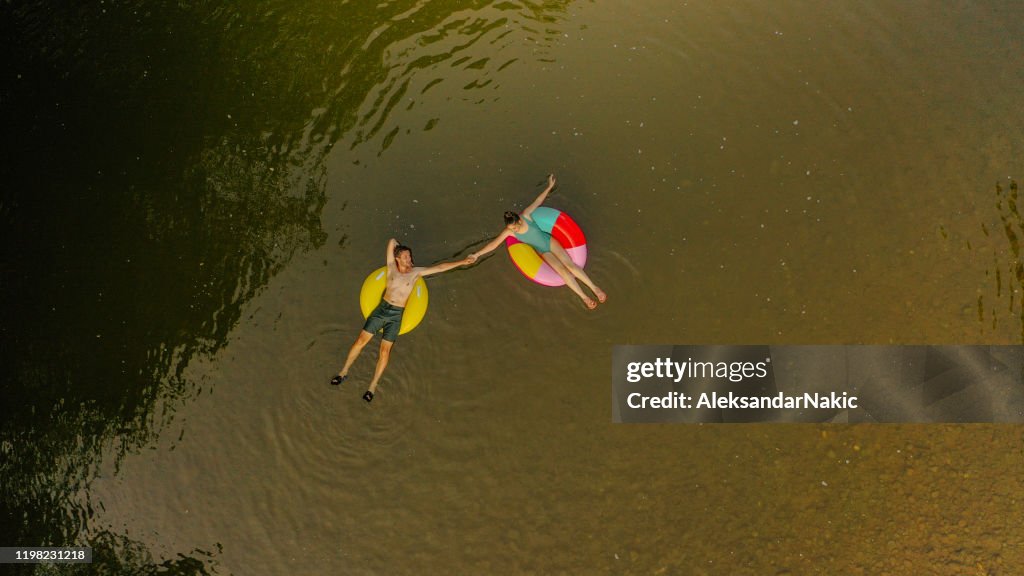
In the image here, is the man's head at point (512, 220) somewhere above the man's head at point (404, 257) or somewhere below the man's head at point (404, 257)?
above

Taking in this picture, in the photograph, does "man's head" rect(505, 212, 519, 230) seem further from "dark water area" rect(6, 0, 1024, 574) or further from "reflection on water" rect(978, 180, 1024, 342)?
"reflection on water" rect(978, 180, 1024, 342)

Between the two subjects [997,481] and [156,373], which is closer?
[997,481]

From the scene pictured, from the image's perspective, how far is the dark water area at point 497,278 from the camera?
176 inches

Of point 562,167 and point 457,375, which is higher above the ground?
point 562,167

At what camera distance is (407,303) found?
14.3 ft

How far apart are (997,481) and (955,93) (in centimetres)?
295

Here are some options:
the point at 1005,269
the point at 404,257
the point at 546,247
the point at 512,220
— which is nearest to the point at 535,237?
the point at 546,247

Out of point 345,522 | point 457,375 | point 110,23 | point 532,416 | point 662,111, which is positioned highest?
point 110,23

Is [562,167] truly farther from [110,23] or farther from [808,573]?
[110,23]

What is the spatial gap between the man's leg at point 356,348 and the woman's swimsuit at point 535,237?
1.32 metres

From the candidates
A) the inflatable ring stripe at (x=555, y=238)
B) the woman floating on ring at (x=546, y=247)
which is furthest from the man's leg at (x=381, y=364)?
the inflatable ring stripe at (x=555, y=238)

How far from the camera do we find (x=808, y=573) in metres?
4.43

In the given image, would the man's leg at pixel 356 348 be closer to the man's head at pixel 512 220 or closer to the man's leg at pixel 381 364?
the man's leg at pixel 381 364

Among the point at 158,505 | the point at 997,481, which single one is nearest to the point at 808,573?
the point at 997,481
